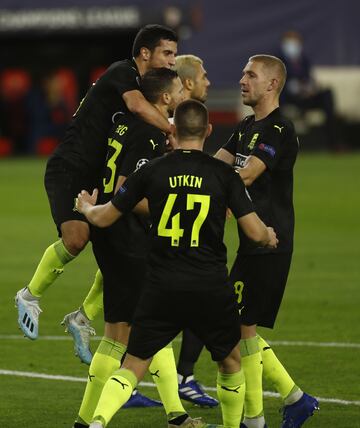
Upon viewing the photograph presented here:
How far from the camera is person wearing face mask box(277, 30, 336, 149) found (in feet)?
115

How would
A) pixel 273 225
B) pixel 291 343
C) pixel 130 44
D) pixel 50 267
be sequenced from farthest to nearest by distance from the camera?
pixel 130 44
pixel 291 343
pixel 50 267
pixel 273 225

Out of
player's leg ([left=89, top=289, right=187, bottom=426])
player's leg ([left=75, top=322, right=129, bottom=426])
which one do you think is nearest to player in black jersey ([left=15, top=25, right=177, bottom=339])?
player's leg ([left=75, top=322, right=129, bottom=426])

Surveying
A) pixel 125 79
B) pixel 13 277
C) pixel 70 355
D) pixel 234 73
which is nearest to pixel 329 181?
pixel 234 73

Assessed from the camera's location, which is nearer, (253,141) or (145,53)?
(253,141)

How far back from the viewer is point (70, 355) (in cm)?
1170

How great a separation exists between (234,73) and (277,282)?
1119 inches

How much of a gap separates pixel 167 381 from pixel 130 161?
4.49 feet

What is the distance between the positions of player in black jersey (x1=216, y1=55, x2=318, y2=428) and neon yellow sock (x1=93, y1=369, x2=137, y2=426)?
121 centimetres

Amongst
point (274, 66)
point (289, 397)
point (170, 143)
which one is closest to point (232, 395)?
point (289, 397)

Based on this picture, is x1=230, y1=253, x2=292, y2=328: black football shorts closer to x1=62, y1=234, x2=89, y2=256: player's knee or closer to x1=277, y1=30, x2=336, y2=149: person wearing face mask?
x1=62, y1=234, x2=89, y2=256: player's knee

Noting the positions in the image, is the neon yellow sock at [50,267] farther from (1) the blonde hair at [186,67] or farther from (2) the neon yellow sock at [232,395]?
(2) the neon yellow sock at [232,395]

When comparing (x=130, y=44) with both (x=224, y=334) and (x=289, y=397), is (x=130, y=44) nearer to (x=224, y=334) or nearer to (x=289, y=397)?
(x=289, y=397)

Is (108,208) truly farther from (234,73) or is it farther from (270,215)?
(234,73)

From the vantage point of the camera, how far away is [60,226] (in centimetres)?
958
